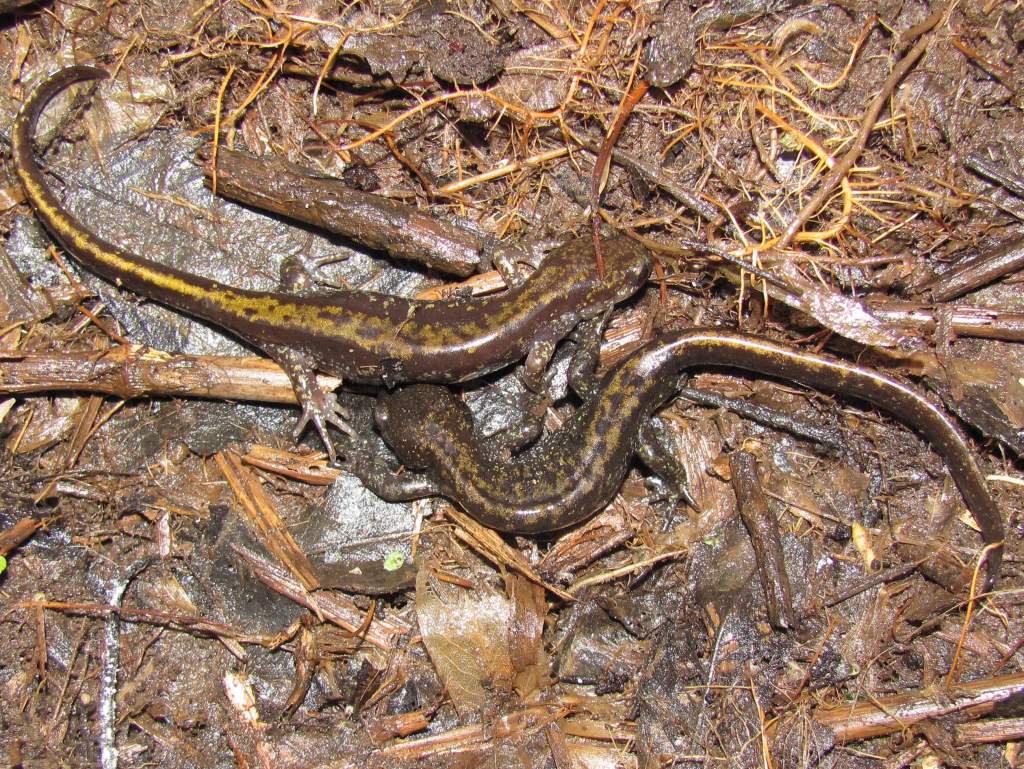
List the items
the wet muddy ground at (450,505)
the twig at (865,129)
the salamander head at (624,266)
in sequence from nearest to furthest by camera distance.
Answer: the wet muddy ground at (450,505), the twig at (865,129), the salamander head at (624,266)

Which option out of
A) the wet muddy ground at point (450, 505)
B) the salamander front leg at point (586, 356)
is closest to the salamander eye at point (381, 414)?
the wet muddy ground at point (450, 505)

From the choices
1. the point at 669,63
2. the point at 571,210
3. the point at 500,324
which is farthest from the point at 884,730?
the point at 669,63

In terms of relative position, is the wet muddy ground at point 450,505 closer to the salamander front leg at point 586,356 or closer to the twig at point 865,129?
the twig at point 865,129

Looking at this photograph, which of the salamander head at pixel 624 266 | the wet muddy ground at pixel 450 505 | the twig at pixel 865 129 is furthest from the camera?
the salamander head at pixel 624 266

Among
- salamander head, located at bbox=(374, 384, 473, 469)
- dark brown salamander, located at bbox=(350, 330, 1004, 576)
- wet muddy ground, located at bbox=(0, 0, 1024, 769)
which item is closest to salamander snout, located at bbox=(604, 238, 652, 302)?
wet muddy ground, located at bbox=(0, 0, 1024, 769)

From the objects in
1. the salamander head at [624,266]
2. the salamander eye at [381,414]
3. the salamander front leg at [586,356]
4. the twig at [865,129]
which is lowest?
the salamander eye at [381,414]

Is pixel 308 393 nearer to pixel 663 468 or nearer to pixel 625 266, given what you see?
pixel 625 266

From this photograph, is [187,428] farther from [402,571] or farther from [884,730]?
[884,730]
